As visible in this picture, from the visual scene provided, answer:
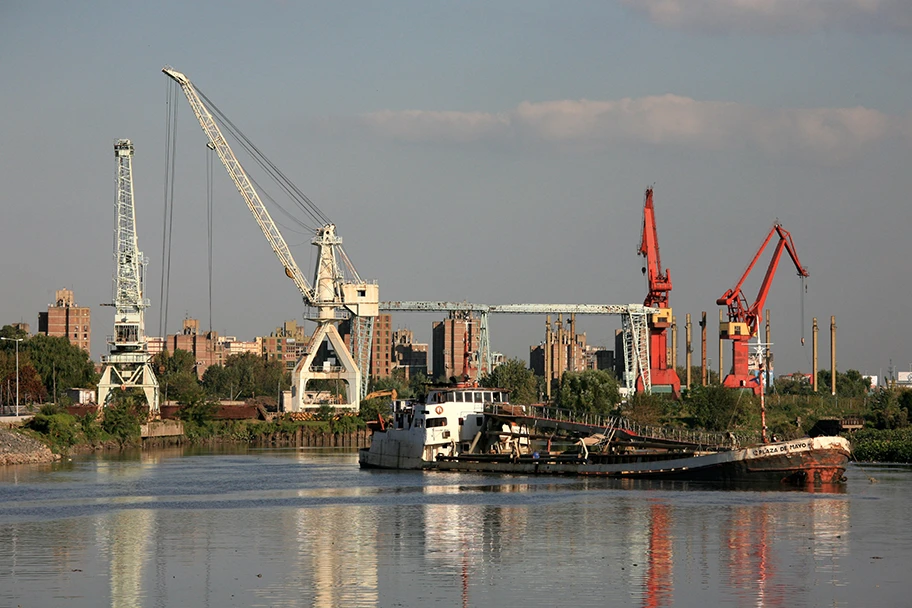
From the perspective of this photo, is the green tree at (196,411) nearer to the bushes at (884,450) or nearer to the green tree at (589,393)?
the green tree at (589,393)

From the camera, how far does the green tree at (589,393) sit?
140 m

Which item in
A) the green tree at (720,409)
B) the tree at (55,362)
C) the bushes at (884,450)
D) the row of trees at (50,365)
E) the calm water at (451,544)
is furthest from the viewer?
the tree at (55,362)

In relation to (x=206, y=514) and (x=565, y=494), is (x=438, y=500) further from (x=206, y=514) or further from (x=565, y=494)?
(x=206, y=514)

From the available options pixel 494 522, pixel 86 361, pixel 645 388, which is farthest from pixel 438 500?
pixel 86 361

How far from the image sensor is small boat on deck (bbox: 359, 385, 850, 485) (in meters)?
65.6

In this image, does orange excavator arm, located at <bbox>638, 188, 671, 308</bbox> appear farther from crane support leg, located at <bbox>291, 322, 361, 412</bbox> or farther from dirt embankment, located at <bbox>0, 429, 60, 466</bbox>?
dirt embankment, located at <bbox>0, 429, 60, 466</bbox>

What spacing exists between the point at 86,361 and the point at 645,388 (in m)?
79.1

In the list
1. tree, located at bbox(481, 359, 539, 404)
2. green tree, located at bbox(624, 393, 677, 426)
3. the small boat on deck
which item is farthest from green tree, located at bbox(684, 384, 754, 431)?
the small boat on deck

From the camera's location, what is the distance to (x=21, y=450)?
295 ft

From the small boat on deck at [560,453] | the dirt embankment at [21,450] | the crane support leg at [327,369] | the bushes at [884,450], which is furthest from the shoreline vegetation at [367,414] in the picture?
the small boat on deck at [560,453]

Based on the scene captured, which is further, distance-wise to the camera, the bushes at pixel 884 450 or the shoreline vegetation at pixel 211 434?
the shoreline vegetation at pixel 211 434

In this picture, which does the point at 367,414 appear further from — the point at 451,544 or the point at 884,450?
the point at 451,544

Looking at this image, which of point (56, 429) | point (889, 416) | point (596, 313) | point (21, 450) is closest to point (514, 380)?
point (596, 313)

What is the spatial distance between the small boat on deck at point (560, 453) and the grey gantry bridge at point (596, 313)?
238 ft
